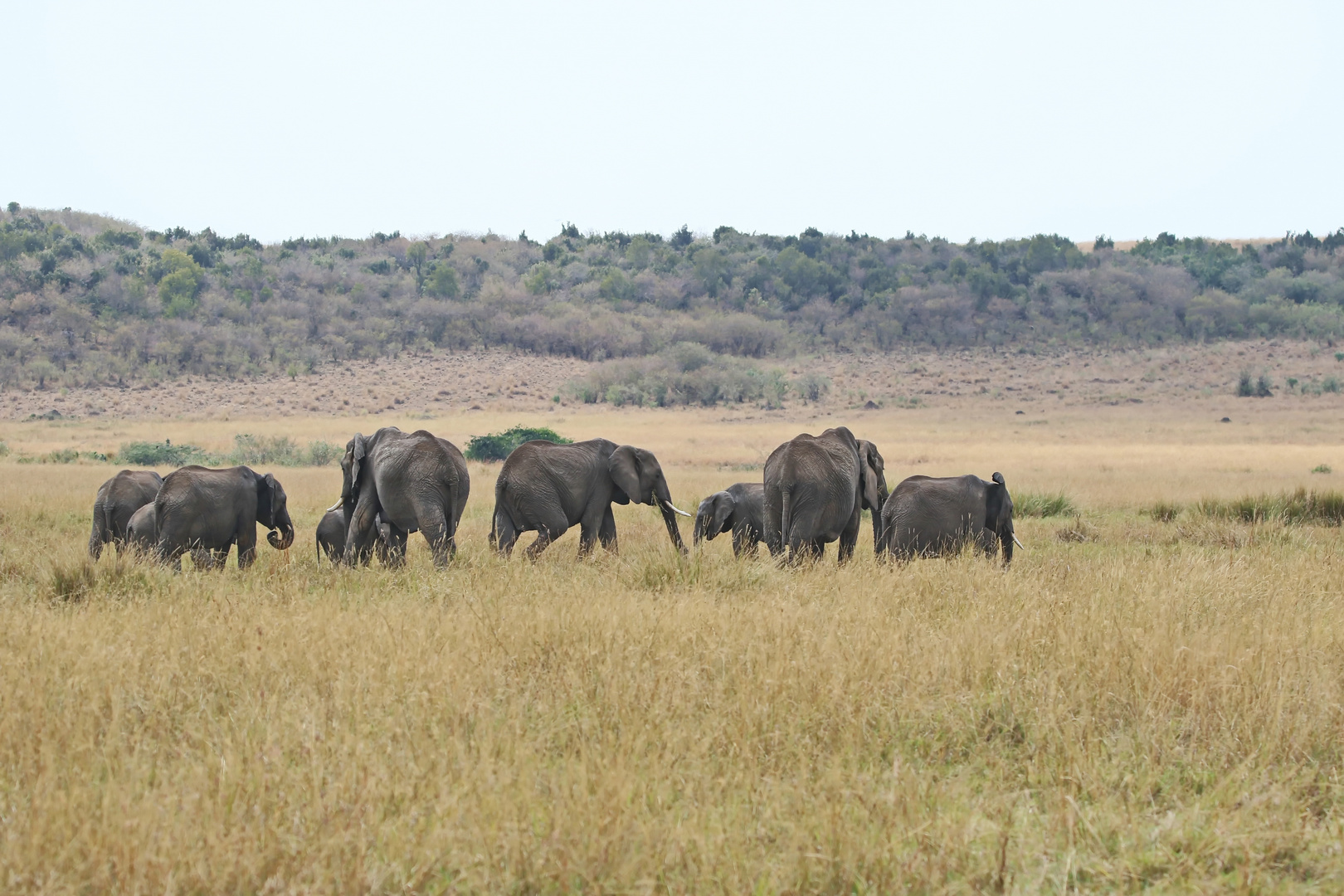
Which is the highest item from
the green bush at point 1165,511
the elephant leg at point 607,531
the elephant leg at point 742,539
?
the elephant leg at point 607,531

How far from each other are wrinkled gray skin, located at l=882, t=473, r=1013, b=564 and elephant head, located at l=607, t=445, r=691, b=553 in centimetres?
220

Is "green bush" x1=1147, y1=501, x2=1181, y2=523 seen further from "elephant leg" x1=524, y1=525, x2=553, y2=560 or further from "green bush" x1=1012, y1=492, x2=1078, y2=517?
"elephant leg" x1=524, y1=525, x2=553, y2=560

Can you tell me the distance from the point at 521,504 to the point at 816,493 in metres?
2.85

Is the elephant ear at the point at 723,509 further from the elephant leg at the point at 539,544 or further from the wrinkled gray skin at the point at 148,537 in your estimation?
the wrinkled gray skin at the point at 148,537

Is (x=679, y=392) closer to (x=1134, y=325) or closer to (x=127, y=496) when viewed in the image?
(x=1134, y=325)

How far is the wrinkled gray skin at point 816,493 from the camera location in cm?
1014

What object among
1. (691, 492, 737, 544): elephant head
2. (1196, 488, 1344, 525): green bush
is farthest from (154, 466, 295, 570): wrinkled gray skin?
(1196, 488, 1344, 525): green bush

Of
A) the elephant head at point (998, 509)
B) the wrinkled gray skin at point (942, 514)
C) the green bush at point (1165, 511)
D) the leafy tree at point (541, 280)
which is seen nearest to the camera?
the wrinkled gray skin at point (942, 514)

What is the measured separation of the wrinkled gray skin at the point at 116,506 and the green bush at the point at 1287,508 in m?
13.4

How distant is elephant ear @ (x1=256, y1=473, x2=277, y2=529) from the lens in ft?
35.1

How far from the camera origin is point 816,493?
10172 millimetres

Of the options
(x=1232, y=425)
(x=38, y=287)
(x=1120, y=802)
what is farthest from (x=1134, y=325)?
(x=1120, y=802)

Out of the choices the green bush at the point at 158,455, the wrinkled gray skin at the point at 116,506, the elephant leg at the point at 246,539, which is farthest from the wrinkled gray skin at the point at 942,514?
the green bush at the point at 158,455

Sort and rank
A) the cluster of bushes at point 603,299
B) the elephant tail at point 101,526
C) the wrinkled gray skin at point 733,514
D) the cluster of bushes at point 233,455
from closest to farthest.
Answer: the elephant tail at point 101,526 < the wrinkled gray skin at point 733,514 < the cluster of bushes at point 233,455 < the cluster of bushes at point 603,299
